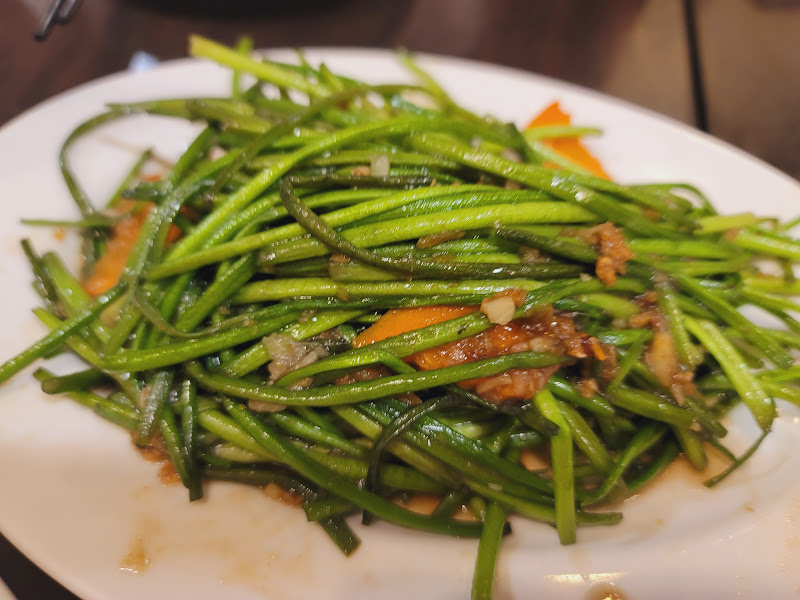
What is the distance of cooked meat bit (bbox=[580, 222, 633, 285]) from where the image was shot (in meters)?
1.39

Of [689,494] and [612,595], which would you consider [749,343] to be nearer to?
[689,494]

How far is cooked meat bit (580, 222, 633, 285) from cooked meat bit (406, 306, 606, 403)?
0.53 feet

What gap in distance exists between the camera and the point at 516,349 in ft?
4.45

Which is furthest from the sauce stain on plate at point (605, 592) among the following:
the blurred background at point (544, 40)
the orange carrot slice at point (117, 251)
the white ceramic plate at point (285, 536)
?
the blurred background at point (544, 40)

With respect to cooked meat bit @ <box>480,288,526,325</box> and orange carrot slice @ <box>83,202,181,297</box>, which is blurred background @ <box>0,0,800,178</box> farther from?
cooked meat bit @ <box>480,288,526,325</box>

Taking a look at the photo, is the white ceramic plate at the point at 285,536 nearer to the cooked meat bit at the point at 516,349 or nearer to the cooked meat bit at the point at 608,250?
the cooked meat bit at the point at 516,349

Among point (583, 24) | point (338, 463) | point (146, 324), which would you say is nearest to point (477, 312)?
point (338, 463)

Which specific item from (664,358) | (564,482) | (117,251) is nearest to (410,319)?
(564,482)

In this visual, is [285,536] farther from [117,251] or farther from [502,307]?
[117,251]

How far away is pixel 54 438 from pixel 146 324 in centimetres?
35

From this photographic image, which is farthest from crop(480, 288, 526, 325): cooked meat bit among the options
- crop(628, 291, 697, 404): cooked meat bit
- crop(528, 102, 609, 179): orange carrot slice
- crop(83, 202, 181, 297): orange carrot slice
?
crop(83, 202, 181, 297): orange carrot slice

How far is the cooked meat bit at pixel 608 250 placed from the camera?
4.57 feet

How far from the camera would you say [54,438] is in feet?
4.38

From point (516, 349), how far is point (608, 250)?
14.7 inches
